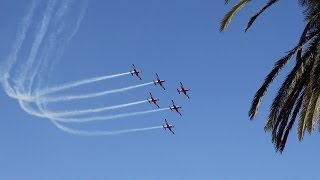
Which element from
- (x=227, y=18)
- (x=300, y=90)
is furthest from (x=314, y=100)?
(x=227, y=18)

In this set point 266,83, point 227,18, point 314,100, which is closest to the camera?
point 314,100

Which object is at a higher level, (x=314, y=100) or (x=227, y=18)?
(x=227, y=18)

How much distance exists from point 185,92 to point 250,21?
1920 inches

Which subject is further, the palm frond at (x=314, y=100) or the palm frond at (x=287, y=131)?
the palm frond at (x=287, y=131)

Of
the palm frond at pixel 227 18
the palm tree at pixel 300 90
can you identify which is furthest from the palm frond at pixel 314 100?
the palm frond at pixel 227 18

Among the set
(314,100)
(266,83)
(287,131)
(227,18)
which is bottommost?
(287,131)

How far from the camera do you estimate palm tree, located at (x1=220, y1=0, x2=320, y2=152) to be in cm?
1783

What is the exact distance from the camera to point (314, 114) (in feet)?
58.3

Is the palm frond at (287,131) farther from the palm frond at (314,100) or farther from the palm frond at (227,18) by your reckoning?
the palm frond at (227,18)

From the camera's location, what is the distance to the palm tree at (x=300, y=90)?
1783 centimetres

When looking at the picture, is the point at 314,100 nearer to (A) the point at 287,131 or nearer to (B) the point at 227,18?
(A) the point at 287,131

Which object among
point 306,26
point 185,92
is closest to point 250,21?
point 306,26

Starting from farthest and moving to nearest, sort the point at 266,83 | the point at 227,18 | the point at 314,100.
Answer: the point at 227,18 < the point at 266,83 < the point at 314,100

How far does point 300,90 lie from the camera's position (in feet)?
61.8
